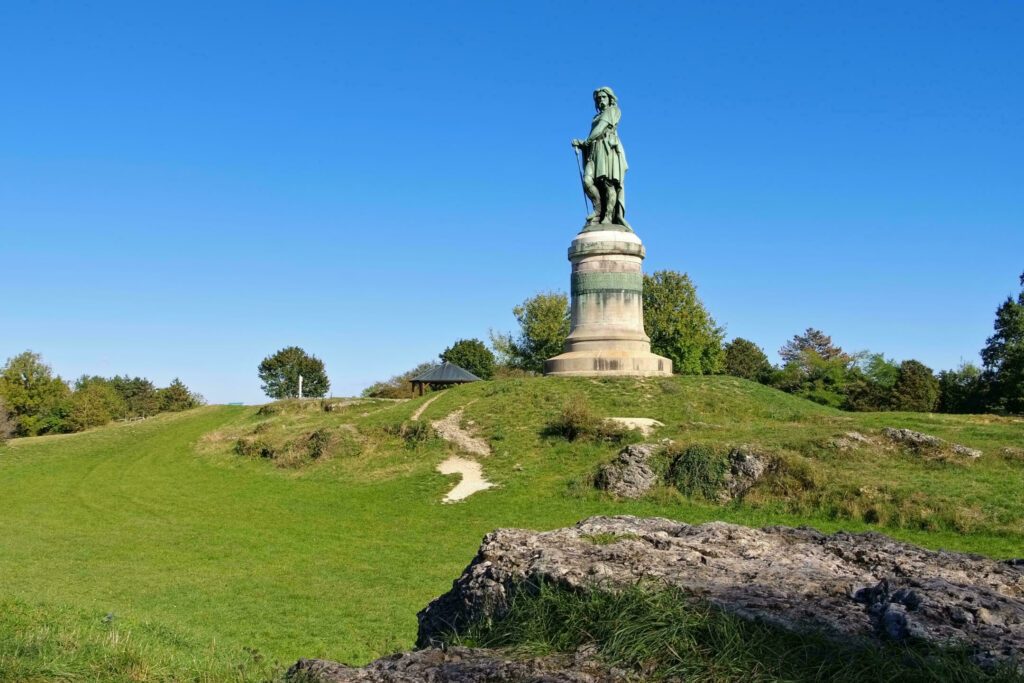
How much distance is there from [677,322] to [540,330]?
10457 millimetres

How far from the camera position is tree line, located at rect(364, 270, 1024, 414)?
41781 mm

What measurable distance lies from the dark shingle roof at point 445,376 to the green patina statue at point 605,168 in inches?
771

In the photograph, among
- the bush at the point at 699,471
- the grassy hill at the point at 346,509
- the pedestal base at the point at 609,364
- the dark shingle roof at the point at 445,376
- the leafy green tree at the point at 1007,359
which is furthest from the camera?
the dark shingle roof at the point at 445,376

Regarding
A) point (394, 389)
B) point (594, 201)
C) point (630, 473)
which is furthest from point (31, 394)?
point (630, 473)

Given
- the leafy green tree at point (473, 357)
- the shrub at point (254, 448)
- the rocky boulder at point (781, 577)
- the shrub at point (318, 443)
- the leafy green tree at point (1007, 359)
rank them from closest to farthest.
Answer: the rocky boulder at point (781, 577), the shrub at point (318, 443), the shrub at point (254, 448), the leafy green tree at point (1007, 359), the leafy green tree at point (473, 357)

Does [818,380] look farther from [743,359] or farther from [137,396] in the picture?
[137,396]

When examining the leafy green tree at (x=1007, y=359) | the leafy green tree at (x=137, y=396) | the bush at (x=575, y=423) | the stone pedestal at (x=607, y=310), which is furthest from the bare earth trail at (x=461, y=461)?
the leafy green tree at (x=137, y=396)

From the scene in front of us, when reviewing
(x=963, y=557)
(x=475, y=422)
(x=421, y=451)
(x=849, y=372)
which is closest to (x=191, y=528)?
(x=421, y=451)

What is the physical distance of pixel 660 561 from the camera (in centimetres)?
549

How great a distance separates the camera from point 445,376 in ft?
158

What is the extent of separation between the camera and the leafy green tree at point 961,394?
41.8m

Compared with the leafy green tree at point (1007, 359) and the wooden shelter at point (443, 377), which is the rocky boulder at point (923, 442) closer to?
the leafy green tree at point (1007, 359)

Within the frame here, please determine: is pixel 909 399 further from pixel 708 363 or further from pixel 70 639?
pixel 70 639

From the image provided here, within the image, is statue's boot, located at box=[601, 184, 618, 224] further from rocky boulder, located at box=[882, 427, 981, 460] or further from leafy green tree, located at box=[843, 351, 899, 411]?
leafy green tree, located at box=[843, 351, 899, 411]
